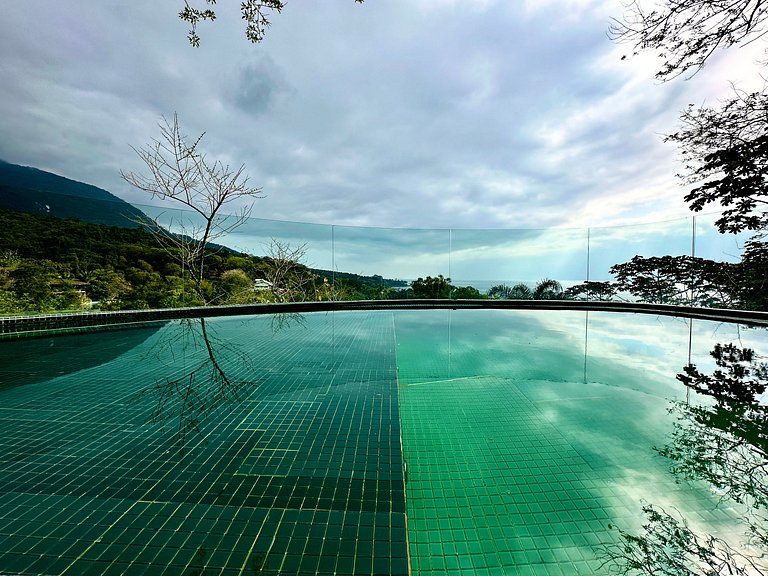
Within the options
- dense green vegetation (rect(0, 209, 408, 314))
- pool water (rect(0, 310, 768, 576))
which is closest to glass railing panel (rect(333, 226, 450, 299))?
dense green vegetation (rect(0, 209, 408, 314))

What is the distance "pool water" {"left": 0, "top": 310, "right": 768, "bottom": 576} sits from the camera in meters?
0.95

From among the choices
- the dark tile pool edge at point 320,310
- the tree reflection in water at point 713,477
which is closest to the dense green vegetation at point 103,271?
the dark tile pool edge at point 320,310

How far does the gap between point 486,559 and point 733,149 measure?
5.54 m

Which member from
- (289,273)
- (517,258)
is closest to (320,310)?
(289,273)

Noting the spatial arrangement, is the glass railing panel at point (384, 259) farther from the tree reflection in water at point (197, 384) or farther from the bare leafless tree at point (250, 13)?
the bare leafless tree at point (250, 13)

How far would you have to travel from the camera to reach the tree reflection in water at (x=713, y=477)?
98 centimetres

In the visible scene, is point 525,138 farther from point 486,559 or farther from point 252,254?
point 486,559

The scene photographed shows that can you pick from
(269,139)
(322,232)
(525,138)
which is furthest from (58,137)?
(525,138)

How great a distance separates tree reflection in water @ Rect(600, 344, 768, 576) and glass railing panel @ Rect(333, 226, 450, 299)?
6350mm

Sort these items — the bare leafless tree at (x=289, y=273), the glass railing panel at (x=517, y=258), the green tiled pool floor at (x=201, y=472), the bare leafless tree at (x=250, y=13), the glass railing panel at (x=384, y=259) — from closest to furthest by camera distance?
the green tiled pool floor at (x=201, y=472) < the bare leafless tree at (x=250, y=13) < the bare leafless tree at (x=289, y=273) < the glass railing panel at (x=384, y=259) < the glass railing panel at (x=517, y=258)

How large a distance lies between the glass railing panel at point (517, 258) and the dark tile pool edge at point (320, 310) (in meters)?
0.61

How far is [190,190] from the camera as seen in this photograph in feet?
19.6

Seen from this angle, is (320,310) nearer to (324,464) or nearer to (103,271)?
(103,271)

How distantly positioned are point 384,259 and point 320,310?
2.44 meters
